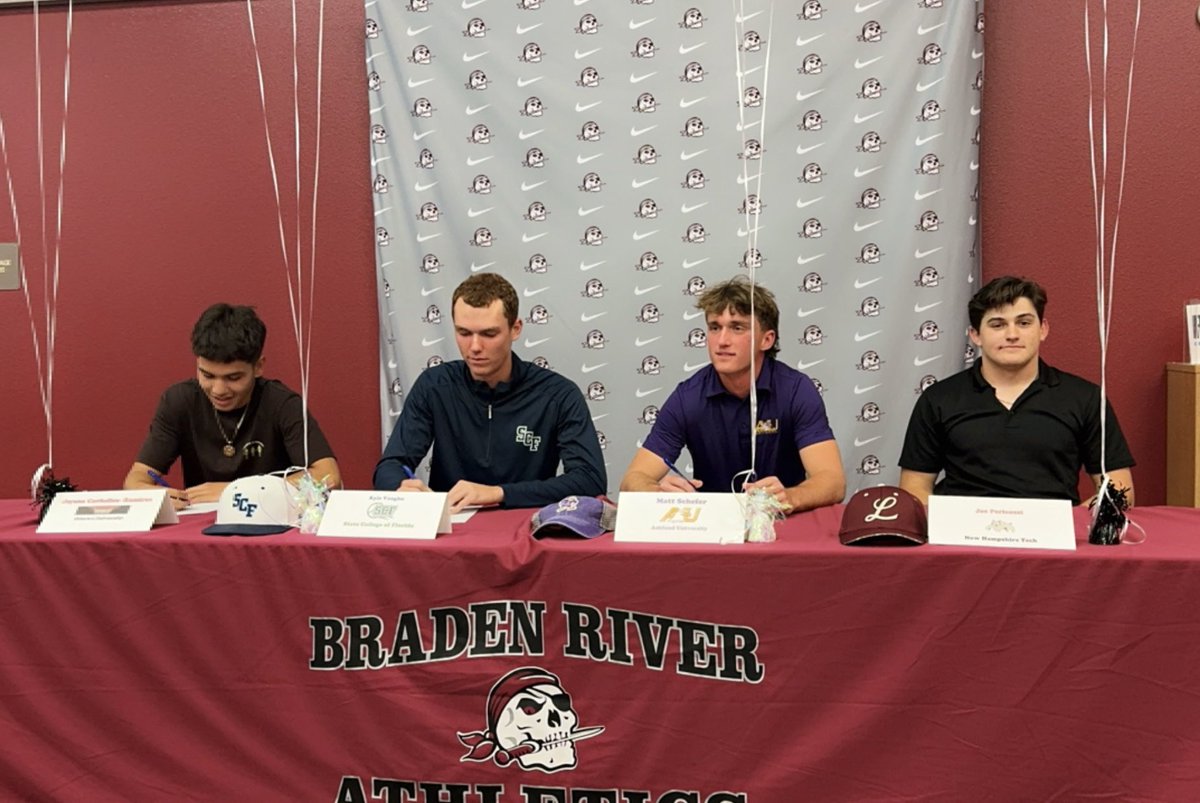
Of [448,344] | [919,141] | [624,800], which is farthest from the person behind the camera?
[448,344]

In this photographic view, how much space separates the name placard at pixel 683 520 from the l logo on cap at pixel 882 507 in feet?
0.67

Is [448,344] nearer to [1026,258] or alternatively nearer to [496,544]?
[496,544]

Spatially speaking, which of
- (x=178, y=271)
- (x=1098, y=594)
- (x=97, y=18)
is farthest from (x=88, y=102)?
(x=1098, y=594)

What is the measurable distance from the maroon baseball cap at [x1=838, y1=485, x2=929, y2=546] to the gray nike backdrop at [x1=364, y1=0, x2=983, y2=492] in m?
1.37

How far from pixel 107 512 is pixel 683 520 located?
105cm

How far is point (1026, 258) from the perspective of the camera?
9.69 ft

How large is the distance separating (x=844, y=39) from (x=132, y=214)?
2320mm

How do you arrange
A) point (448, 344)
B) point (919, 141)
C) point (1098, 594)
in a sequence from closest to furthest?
point (1098, 594) < point (919, 141) < point (448, 344)

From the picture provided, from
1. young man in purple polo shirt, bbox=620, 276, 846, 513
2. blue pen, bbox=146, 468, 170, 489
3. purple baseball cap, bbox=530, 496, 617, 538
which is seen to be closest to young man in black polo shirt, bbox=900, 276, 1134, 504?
young man in purple polo shirt, bbox=620, 276, 846, 513

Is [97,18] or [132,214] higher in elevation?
[97,18]

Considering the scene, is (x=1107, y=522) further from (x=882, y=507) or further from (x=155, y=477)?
(x=155, y=477)

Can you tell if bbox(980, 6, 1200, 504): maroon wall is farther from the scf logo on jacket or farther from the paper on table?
the paper on table

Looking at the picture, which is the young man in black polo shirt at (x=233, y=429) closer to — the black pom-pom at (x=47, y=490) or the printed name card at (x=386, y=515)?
the black pom-pom at (x=47, y=490)

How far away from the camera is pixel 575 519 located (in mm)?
1651
